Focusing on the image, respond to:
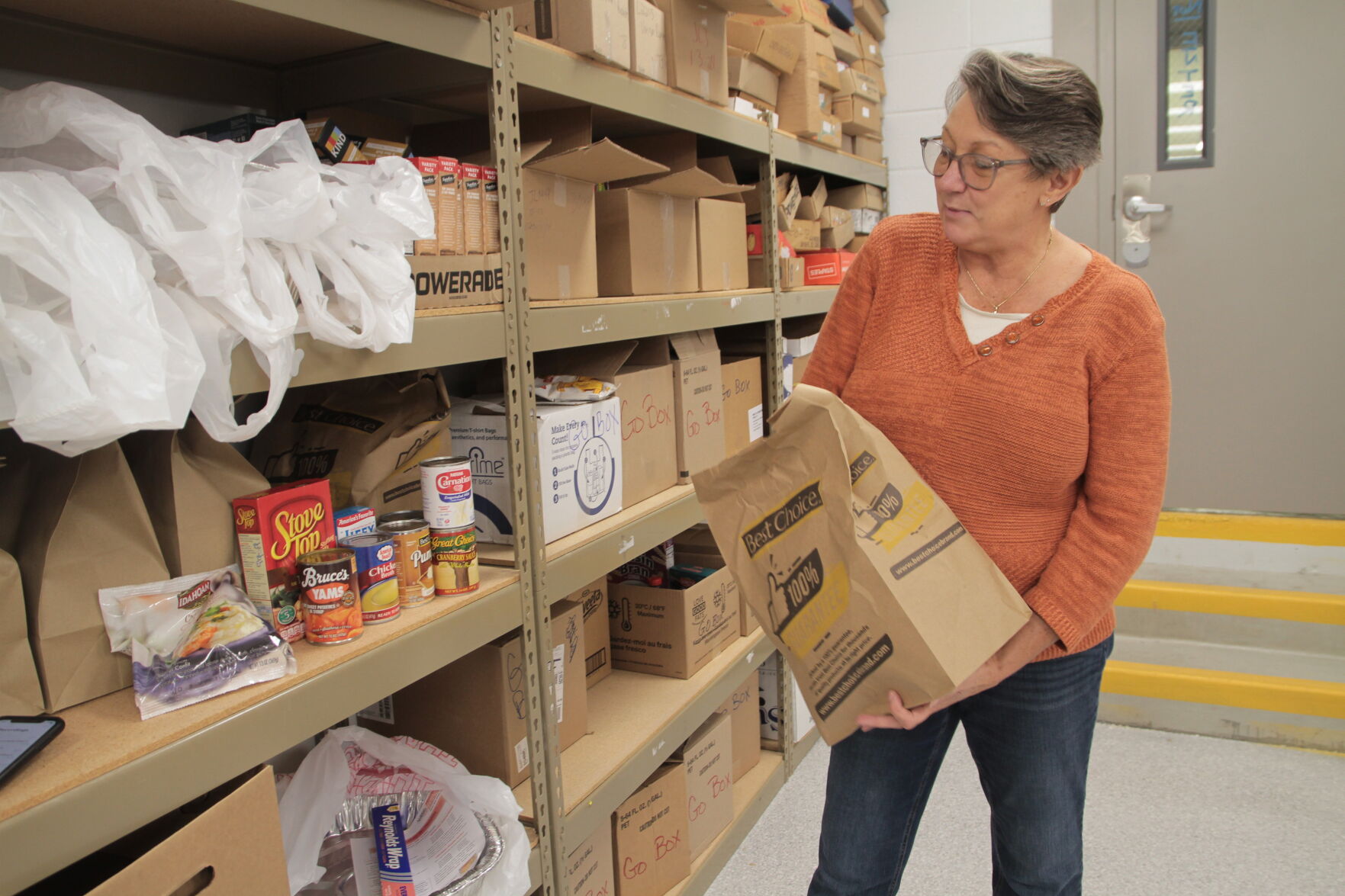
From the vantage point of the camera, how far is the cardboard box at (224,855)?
0.83 meters

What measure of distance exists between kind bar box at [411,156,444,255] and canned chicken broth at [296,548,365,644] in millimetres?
429

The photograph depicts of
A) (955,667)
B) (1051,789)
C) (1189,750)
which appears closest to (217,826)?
(955,667)

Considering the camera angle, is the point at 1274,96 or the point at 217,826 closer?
the point at 217,826

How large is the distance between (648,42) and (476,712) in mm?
1301

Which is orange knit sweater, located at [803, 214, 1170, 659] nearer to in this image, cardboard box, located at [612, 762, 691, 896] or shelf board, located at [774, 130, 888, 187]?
cardboard box, located at [612, 762, 691, 896]

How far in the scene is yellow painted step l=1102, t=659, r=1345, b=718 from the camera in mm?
2857

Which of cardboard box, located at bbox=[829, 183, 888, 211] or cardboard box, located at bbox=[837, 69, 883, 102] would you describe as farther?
cardboard box, located at bbox=[829, 183, 888, 211]

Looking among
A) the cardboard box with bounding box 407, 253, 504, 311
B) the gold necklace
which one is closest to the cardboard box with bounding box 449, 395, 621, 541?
the cardboard box with bounding box 407, 253, 504, 311

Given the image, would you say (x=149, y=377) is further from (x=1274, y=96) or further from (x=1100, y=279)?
(x=1274, y=96)

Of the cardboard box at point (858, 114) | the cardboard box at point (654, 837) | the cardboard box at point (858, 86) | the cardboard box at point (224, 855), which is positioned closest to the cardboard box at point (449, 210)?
the cardboard box at point (224, 855)

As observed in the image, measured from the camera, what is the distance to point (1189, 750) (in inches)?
113

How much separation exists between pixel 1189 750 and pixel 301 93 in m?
2.98

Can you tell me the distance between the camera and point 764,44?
254 cm

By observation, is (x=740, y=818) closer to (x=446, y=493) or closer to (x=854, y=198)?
(x=446, y=493)
